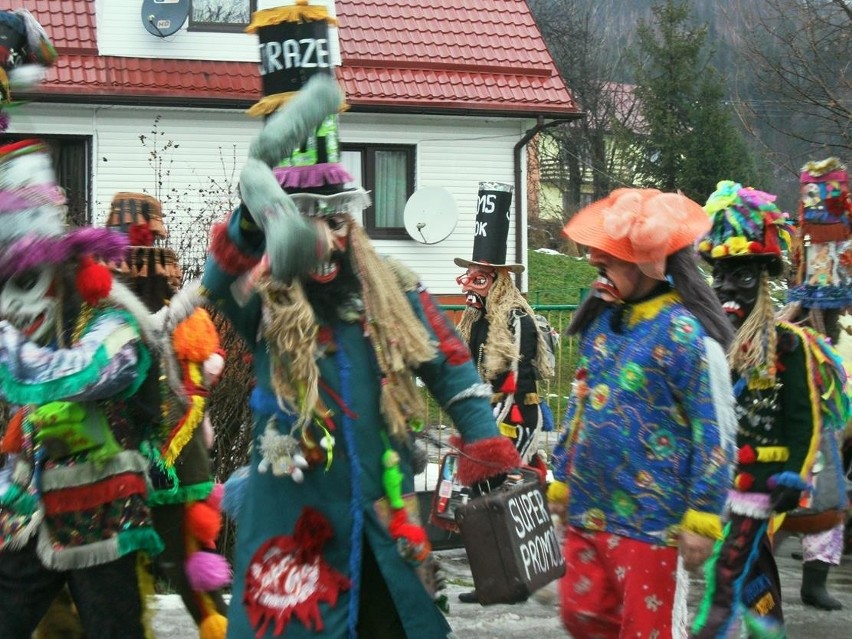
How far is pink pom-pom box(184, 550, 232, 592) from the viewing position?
5.18 metres

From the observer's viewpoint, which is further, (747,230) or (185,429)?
(747,230)

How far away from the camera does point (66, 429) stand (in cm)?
411

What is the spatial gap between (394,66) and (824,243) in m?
11.5

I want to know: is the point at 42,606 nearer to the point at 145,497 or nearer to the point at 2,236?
the point at 145,497

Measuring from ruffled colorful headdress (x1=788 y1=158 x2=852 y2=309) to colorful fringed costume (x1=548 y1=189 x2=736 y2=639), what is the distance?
3.83m

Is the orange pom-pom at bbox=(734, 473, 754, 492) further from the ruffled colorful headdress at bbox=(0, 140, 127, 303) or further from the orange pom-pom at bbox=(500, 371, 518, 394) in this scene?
the ruffled colorful headdress at bbox=(0, 140, 127, 303)

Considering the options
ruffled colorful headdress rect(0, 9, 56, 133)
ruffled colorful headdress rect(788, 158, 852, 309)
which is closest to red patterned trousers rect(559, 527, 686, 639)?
ruffled colorful headdress rect(0, 9, 56, 133)

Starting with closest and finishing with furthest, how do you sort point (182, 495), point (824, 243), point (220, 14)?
1. point (182, 495)
2. point (824, 243)
3. point (220, 14)

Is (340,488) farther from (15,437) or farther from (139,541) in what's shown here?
(15,437)

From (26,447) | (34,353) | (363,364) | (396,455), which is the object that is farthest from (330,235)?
(26,447)

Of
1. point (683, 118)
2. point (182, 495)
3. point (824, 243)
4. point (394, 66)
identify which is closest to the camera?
point (182, 495)

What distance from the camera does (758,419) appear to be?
558 centimetres

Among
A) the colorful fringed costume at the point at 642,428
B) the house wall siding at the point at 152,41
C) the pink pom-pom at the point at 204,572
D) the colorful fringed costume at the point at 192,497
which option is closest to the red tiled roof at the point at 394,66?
the house wall siding at the point at 152,41

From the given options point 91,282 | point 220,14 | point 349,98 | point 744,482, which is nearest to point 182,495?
point 91,282
